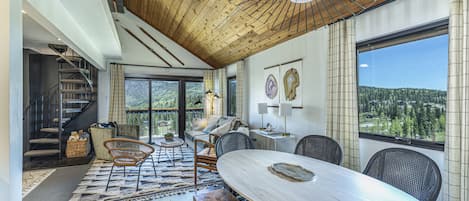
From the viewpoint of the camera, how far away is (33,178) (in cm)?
355

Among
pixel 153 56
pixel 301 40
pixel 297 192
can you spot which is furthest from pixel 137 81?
pixel 297 192

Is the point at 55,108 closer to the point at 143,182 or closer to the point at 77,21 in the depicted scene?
the point at 77,21

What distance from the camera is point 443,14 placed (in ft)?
6.84

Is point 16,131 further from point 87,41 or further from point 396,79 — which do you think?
point 396,79

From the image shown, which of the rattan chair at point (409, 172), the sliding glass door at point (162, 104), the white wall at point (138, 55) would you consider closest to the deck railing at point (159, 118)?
the sliding glass door at point (162, 104)

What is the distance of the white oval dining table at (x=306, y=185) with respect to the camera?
1.36m

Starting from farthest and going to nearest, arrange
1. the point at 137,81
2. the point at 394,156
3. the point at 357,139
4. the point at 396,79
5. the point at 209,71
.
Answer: the point at 209,71, the point at 137,81, the point at 357,139, the point at 396,79, the point at 394,156

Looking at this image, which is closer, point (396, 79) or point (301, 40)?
point (396, 79)

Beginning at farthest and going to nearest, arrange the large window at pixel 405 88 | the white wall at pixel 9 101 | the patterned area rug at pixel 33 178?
the patterned area rug at pixel 33 178
the large window at pixel 405 88
the white wall at pixel 9 101

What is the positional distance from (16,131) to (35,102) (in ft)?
15.2

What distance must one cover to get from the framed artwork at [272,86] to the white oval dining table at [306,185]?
8.61 feet

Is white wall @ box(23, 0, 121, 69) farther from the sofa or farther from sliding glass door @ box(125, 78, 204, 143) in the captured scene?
the sofa

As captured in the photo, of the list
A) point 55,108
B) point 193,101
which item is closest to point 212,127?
point 193,101

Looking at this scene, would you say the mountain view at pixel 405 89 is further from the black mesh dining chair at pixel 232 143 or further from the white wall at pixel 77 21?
the white wall at pixel 77 21
